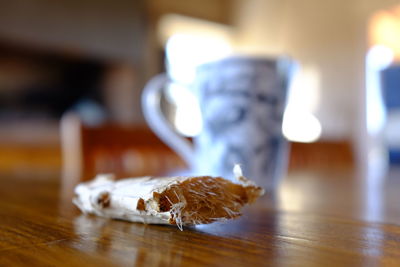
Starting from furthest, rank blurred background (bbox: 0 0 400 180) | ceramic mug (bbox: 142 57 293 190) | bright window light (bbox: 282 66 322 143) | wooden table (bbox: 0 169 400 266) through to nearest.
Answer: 1. bright window light (bbox: 282 66 322 143)
2. blurred background (bbox: 0 0 400 180)
3. ceramic mug (bbox: 142 57 293 190)
4. wooden table (bbox: 0 169 400 266)

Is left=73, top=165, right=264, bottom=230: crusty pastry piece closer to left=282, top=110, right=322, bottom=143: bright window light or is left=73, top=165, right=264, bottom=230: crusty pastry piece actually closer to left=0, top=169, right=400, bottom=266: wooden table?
left=0, top=169, right=400, bottom=266: wooden table

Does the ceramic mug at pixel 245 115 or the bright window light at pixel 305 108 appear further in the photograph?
A: the bright window light at pixel 305 108

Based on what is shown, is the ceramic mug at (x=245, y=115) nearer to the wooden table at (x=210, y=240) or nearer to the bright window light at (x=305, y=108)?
the wooden table at (x=210, y=240)

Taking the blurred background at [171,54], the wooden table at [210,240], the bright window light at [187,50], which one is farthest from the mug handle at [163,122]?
the bright window light at [187,50]

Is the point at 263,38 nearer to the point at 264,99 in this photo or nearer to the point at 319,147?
the point at 319,147

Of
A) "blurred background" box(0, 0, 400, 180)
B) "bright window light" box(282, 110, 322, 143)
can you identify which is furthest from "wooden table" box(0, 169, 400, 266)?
"bright window light" box(282, 110, 322, 143)
